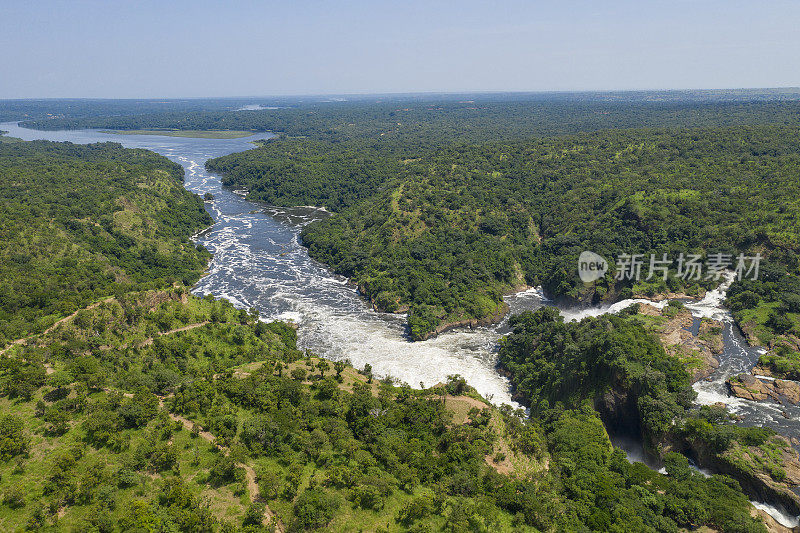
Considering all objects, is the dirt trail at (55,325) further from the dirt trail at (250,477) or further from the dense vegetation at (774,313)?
the dense vegetation at (774,313)

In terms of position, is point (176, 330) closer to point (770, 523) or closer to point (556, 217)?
point (770, 523)

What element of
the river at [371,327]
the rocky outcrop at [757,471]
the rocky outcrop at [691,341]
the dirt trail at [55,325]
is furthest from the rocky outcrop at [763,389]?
the dirt trail at [55,325]

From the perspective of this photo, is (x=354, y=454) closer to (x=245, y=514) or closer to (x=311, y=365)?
(x=245, y=514)

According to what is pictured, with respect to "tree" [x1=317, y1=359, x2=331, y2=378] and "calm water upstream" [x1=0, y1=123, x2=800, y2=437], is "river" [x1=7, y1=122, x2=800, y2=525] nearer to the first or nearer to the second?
"calm water upstream" [x1=0, y1=123, x2=800, y2=437]

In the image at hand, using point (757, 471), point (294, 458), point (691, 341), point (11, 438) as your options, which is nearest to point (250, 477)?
point (294, 458)

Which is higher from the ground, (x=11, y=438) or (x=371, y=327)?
(x=11, y=438)

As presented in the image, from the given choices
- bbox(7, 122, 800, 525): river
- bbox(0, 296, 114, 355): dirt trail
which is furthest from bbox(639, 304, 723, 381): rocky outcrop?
bbox(0, 296, 114, 355): dirt trail
